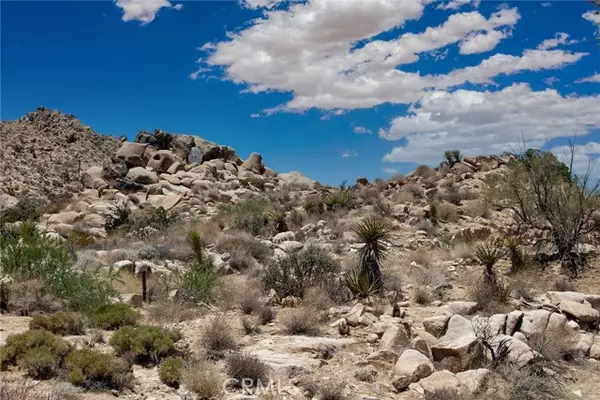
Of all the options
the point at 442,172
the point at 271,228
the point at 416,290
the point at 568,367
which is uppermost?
the point at 442,172

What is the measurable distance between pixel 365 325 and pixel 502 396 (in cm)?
313

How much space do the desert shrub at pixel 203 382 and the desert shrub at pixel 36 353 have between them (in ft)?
5.17

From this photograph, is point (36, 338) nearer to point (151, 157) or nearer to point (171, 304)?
point (171, 304)

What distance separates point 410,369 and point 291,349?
1.84 m

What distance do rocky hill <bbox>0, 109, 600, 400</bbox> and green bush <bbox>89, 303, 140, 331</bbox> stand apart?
0.02 meters

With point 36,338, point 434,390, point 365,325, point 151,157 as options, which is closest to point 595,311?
point 365,325

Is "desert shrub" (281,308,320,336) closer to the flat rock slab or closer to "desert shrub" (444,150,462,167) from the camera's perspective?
the flat rock slab

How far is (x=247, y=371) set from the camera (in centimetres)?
723

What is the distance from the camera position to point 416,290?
1228 cm

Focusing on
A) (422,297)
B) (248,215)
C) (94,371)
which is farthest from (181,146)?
(94,371)

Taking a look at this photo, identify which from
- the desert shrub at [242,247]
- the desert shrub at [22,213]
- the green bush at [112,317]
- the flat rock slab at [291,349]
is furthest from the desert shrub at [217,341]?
the desert shrub at [22,213]

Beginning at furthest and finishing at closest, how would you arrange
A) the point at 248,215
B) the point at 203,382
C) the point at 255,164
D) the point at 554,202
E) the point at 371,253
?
the point at 255,164, the point at 248,215, the point at 554,202, the point at 371,253, the point at 203,382

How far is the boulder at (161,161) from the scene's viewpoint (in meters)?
36.8

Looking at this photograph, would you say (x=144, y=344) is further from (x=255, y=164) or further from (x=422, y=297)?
(x=255, y=164)
